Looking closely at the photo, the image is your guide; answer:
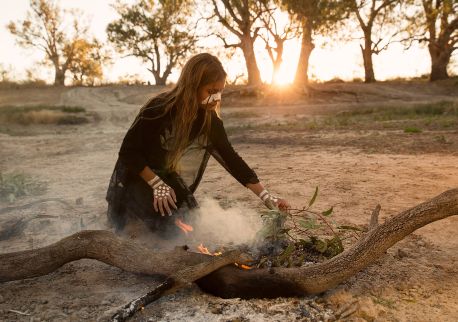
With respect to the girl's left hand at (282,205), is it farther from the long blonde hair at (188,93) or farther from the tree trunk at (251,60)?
the tree trunk at (251,60)

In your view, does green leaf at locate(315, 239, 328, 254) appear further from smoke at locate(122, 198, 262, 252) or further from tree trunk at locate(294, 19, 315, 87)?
tree trunk at locate(294, 19, 315, 87)

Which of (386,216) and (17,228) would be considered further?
(386,216)

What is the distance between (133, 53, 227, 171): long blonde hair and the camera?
2703mm

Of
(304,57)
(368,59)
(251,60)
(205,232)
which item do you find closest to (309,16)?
(304,57)

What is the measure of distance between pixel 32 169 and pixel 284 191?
→ 390cm

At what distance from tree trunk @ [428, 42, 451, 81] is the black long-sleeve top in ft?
70.7

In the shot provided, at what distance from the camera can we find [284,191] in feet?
14.6

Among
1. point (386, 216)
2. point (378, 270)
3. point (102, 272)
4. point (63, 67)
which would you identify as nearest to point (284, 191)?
point (386, 216)

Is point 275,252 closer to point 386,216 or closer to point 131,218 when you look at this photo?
point 131,218

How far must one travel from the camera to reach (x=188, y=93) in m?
2.74

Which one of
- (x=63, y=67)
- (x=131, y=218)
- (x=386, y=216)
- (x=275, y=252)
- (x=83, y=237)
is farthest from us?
(x=63, y=67)

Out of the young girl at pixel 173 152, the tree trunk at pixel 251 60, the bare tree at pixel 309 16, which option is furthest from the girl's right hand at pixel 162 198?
the tree trunk at pixel 251 60

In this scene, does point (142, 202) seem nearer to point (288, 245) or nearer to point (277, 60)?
point (288, 245)

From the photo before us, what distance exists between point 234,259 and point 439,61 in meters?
22.5
